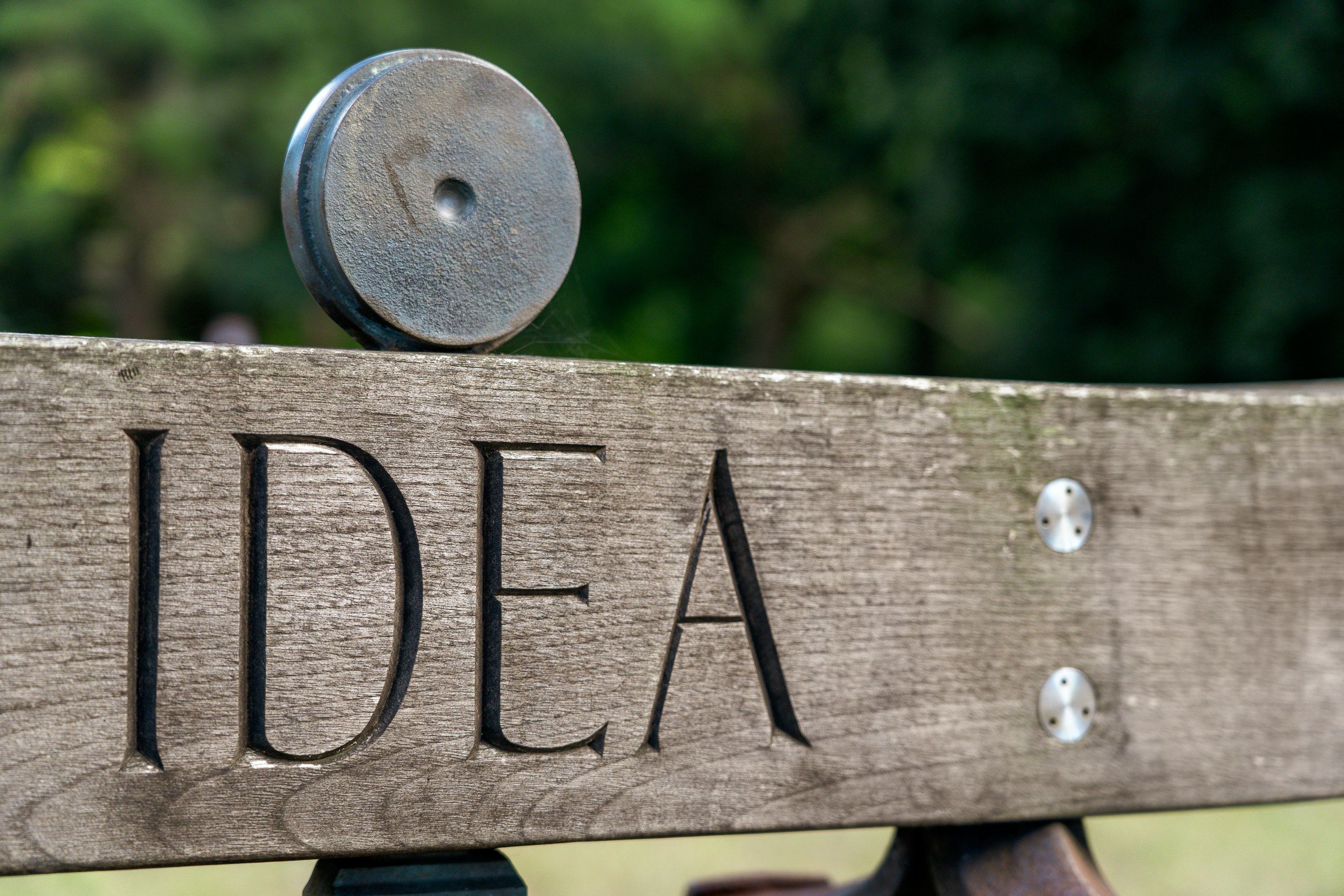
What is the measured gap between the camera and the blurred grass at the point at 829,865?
2.63 m

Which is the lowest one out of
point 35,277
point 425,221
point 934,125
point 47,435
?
point 47,435

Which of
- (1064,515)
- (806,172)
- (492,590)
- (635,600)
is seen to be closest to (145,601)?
(492,590)

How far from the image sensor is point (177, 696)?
0.77 metres

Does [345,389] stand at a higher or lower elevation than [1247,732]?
higher

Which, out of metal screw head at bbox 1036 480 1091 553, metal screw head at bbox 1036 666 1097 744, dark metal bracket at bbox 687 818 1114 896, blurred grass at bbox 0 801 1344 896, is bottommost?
dark metal bracket at bbox 687 818 1114 896

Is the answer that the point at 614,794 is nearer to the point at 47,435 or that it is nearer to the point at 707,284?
the point at 47,435

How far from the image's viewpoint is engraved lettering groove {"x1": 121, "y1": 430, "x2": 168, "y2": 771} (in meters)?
0.77

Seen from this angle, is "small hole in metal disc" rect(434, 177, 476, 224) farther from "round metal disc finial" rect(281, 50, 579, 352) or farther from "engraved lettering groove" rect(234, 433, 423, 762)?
"engraved lettering groove" rect(234, 433, 423, 762)

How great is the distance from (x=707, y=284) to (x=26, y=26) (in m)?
8.50

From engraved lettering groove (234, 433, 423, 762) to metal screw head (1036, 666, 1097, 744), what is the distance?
57cm

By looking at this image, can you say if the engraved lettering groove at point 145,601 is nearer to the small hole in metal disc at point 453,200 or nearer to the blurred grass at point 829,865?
the small hole in metal disc at point 453,200

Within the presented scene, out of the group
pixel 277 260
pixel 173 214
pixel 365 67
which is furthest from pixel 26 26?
pixel 365 67

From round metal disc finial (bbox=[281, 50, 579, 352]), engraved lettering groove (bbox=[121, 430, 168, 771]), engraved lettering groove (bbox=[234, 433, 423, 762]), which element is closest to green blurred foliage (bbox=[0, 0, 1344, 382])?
round metal disc finial (bbox=[281, 50, 579, 352])

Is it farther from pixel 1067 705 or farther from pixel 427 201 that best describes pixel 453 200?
pixel 1067 705
